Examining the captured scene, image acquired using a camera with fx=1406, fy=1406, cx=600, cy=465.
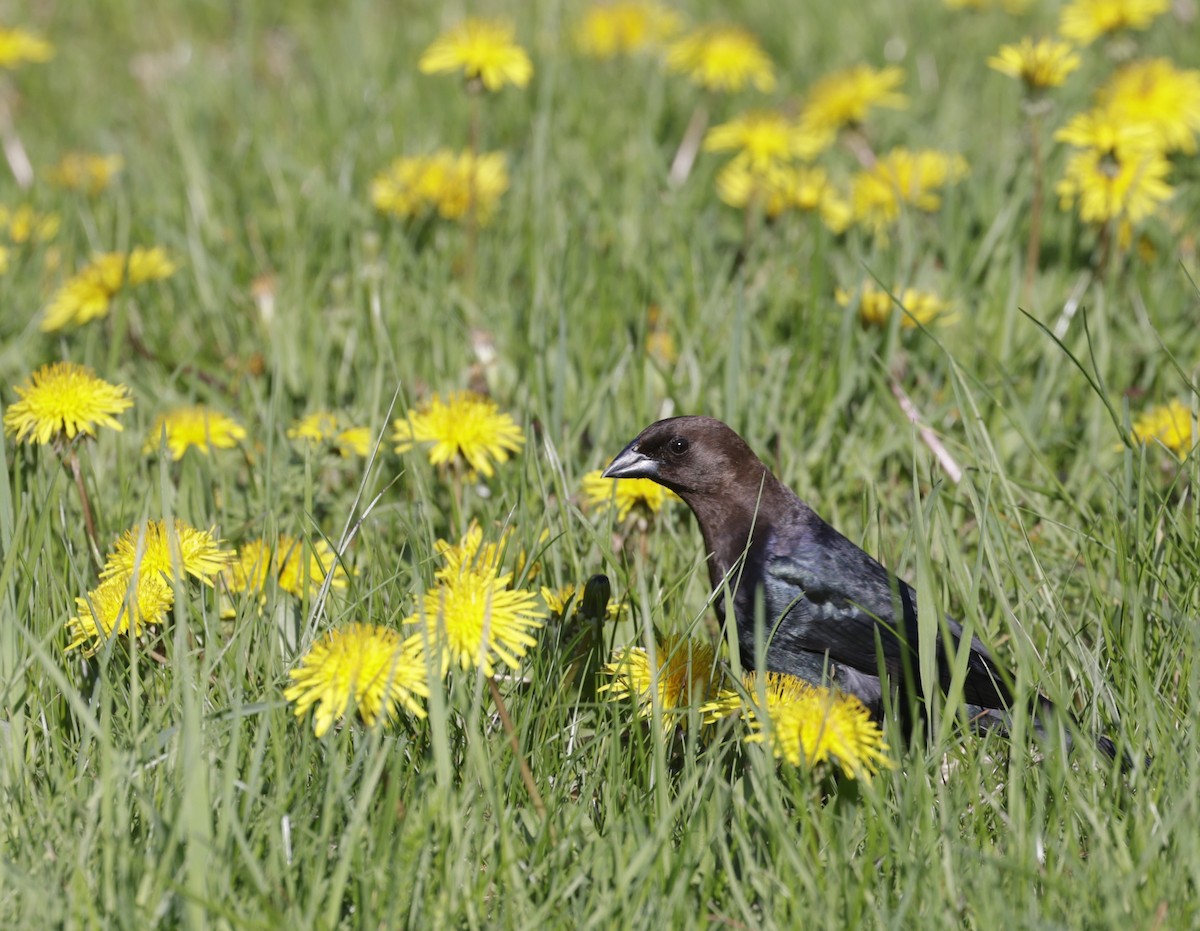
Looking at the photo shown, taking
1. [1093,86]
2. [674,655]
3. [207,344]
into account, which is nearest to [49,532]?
[674,655]

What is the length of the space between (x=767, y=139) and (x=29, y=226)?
2.71 m

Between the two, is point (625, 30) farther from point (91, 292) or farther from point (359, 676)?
point (359, 676)

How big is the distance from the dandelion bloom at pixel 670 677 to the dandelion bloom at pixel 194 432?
1.33 meters

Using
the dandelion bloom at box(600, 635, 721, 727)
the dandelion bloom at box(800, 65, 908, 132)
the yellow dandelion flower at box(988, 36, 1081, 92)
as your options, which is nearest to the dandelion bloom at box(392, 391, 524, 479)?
the dandelion bloom at box(600, 635, 721, 727)

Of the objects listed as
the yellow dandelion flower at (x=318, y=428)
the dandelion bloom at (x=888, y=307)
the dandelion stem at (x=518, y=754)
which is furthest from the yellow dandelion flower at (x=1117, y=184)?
the dandelion stem at (x=518, y=754)

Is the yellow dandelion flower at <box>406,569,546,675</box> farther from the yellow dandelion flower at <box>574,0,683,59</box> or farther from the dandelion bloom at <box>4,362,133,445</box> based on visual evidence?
the yellow dandelion flower at <box>574,0,683,59</box>

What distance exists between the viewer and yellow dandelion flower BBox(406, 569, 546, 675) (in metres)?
2.31

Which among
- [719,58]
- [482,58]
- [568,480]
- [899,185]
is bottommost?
[568,480]

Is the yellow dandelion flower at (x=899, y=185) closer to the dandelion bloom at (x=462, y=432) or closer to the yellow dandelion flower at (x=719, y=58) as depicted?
the yellow dandelion flower at (x=719, y=58)

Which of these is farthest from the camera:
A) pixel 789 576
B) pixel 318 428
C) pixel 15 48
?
pixel 15 48

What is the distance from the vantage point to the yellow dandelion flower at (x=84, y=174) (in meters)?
5.49

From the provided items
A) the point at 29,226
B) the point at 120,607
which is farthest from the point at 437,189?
the point at 120,607

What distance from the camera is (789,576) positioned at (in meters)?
3.26

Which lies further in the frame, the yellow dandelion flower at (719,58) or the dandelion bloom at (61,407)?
the yellow dandelion flower at (719,58)
